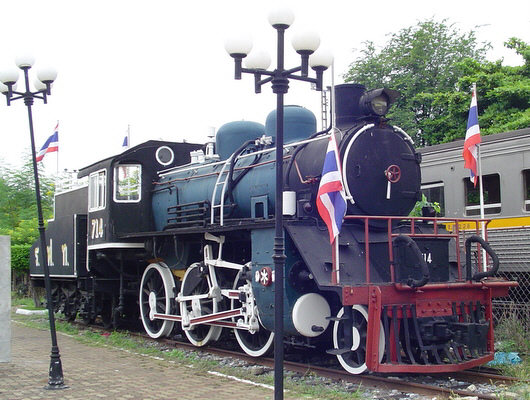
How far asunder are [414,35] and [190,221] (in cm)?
2333

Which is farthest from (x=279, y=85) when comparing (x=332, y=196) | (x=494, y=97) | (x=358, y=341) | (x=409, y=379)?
(x=494, y=97)

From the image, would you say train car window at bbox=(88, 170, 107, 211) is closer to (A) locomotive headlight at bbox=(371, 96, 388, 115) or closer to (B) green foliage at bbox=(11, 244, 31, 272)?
(A) locomotive headlight at bbox=(371, 96, 388, 115)

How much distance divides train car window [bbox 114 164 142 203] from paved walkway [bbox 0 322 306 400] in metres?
2.98

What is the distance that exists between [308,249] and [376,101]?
7.56 ft

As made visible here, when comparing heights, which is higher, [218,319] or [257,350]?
[218,319]

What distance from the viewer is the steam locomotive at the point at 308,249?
24.9 feet

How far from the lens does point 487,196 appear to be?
1199 cm

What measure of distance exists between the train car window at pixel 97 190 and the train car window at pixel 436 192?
6425 mm

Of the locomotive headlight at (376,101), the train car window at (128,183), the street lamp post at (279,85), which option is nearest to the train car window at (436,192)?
the locomotive headlight at (376,101)

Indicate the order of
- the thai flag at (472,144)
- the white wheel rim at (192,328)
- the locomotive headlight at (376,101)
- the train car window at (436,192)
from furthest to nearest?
the train car window at (436,192) < the white wheel rim at (192,328) < the thai flag at (472,144) < the locomotive headlight at (376,101)

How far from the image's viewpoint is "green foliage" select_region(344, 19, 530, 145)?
21402 millimetres

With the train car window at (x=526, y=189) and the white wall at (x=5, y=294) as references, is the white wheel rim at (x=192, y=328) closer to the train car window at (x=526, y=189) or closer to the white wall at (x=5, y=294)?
the white wall at (x=5, y=294)

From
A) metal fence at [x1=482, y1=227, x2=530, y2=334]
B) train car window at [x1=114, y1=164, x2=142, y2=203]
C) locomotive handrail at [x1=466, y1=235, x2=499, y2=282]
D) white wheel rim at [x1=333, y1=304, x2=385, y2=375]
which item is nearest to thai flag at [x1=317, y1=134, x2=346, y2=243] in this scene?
white wheel rim at [x1=333, y1=304, x2=385, y2=375]

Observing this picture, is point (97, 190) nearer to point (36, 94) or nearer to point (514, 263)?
point (36, 94)
